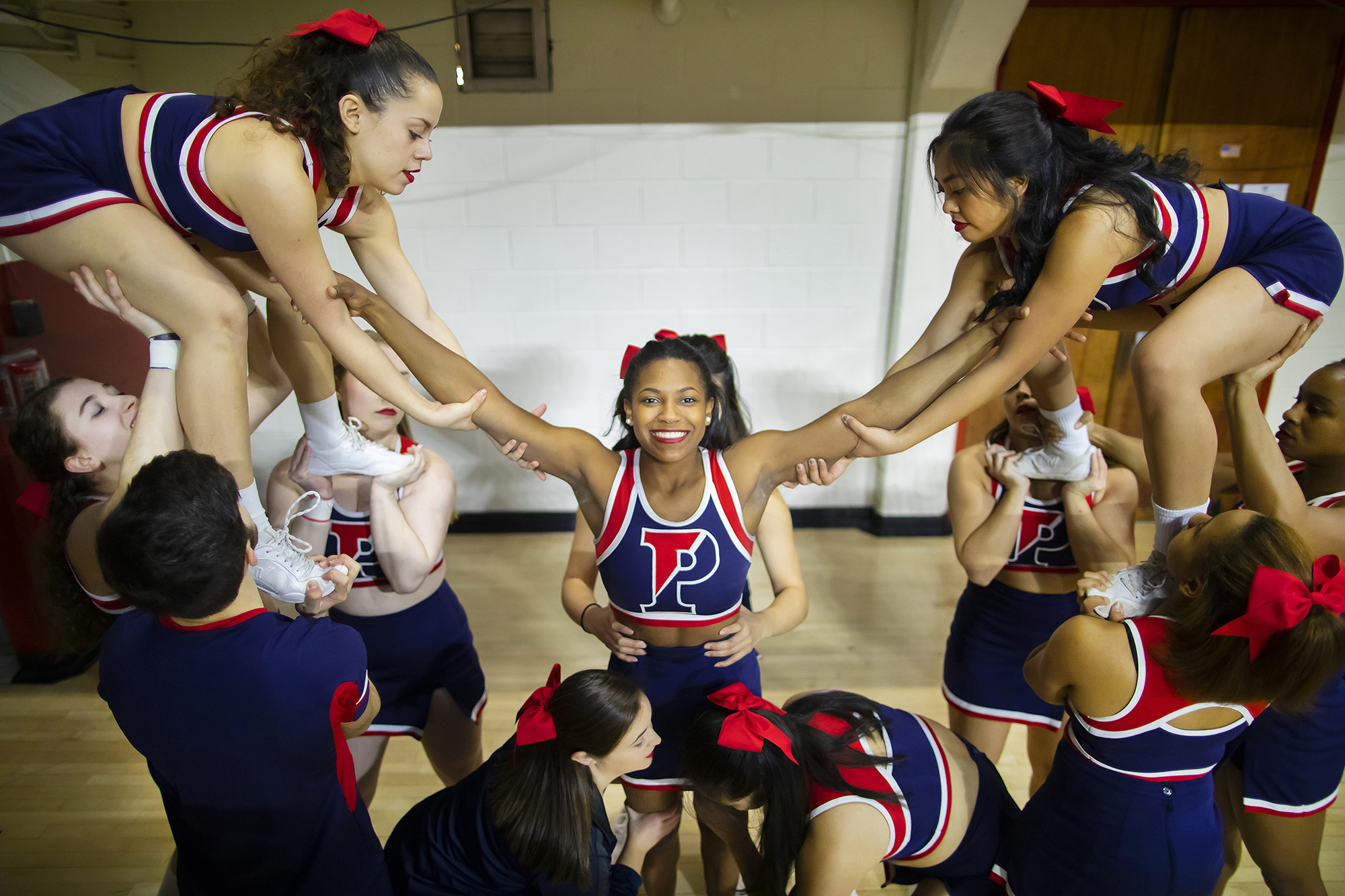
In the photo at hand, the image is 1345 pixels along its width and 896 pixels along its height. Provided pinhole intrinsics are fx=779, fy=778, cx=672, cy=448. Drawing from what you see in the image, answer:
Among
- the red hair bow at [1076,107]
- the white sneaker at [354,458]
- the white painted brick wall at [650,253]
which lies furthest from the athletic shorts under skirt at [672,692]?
the white painted brick wall at [650,253]

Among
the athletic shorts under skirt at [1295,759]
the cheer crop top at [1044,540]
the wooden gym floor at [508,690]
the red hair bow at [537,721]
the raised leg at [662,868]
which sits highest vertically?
the cheer crop top at [1044,540]

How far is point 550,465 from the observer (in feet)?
6.15

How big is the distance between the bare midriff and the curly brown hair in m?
1.25

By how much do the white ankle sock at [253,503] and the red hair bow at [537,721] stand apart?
0.66m

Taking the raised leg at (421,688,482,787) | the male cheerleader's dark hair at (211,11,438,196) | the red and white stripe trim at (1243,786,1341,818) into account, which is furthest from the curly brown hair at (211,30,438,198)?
the red and white stripe trim at (1243,786,1341,818)

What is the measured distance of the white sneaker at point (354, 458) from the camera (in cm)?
200

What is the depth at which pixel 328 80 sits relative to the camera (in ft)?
4.78

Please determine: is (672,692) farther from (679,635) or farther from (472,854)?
(472,854)

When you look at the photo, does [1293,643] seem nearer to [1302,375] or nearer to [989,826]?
[989,826]

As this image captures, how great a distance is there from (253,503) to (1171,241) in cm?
200

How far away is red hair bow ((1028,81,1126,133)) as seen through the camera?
1604 millimetres

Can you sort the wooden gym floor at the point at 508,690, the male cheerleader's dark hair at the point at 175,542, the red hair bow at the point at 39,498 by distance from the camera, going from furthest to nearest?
the wooden gym floor at the point at 508,690
the red hair bow at the point at 39,498
the male cheerleader's dark hair at the point at 175,542

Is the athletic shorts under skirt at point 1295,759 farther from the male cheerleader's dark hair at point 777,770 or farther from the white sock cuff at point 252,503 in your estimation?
the white sock cuff at point 252,503

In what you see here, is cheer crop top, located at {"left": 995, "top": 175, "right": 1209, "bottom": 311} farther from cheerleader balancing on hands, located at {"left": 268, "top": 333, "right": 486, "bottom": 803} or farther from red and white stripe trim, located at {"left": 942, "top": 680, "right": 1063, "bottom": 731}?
cheerleader balancing on hands, located at {"left": 268, "top": 333, "right": 486, "bottom": 803}
